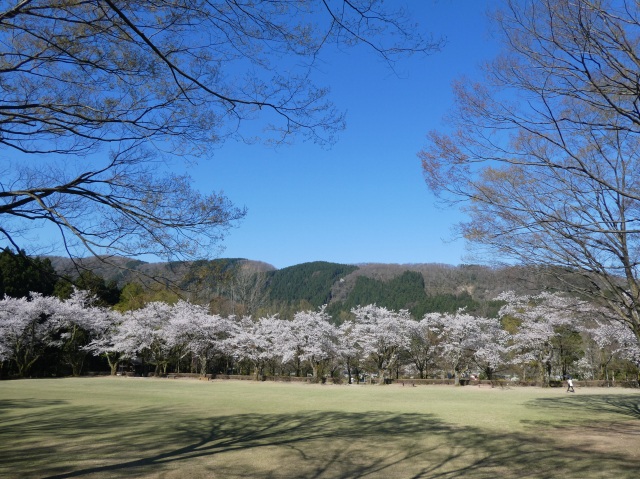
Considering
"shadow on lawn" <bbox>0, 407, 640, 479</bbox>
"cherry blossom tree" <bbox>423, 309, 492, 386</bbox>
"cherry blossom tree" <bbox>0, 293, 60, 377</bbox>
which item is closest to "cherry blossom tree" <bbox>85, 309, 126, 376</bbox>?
"cherry blossom tree" <bbox>0, 293, 60, 377</bbox>

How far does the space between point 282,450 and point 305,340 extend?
899 inches

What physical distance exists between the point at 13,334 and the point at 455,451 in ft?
87.9

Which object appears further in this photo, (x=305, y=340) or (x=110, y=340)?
(x=110, y=340)

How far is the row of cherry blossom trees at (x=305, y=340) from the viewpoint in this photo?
26219 millimetres

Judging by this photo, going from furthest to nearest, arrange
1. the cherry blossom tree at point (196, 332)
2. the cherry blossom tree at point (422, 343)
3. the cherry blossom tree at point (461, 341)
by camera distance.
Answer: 1. the cherry blossom tree at point (422, 343)
2. the cherry blossom tree at point (196, 332)
3. the cherry blossom tree at point (461, 341)

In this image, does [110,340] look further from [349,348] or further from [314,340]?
[349,348]

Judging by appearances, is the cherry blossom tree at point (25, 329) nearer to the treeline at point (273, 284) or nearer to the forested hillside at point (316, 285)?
the treeline at point (273, 284)

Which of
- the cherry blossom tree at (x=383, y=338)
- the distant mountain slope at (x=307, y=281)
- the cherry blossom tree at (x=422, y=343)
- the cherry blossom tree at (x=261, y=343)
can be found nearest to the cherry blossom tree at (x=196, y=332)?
the cherry blossom tree at (x=261, y=343)

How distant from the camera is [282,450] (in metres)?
6.32

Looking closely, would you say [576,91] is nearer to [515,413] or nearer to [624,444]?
[624,444]

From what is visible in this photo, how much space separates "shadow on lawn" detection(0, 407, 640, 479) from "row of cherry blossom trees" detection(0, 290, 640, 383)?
19.4 meters

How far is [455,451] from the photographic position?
257 inches

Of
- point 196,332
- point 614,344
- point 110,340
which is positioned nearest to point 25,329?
point 110,340

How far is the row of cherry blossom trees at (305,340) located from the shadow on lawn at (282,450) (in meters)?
19.4
